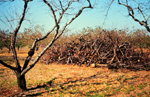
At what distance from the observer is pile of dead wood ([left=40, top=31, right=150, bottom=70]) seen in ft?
31.4

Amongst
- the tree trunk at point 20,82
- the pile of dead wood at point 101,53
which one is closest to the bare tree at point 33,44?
the tree trunk at point 20,82

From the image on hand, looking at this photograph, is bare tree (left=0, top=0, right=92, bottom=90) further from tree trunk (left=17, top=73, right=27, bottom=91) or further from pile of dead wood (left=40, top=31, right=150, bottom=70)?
pile of dead wood (left=40, top=31, right=150, bottom=70)

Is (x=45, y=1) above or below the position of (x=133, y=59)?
above

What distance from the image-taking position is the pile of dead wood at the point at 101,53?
31.4ft

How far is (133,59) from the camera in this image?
995 cm

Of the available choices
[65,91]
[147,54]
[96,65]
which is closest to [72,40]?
[96,65]

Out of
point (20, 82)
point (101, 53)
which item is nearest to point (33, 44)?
point (20, 82)

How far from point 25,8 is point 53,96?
4235 millimetres

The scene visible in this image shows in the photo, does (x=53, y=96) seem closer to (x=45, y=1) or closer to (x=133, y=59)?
(x=45, y=1)

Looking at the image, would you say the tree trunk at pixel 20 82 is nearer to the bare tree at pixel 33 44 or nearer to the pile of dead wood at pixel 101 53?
the bare tree at pixel 33 44

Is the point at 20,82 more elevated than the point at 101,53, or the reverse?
the point at 101,53

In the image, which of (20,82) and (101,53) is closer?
(20,82)

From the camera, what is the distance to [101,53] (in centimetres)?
1084

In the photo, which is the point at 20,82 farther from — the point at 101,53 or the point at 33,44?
the point at 101,53
